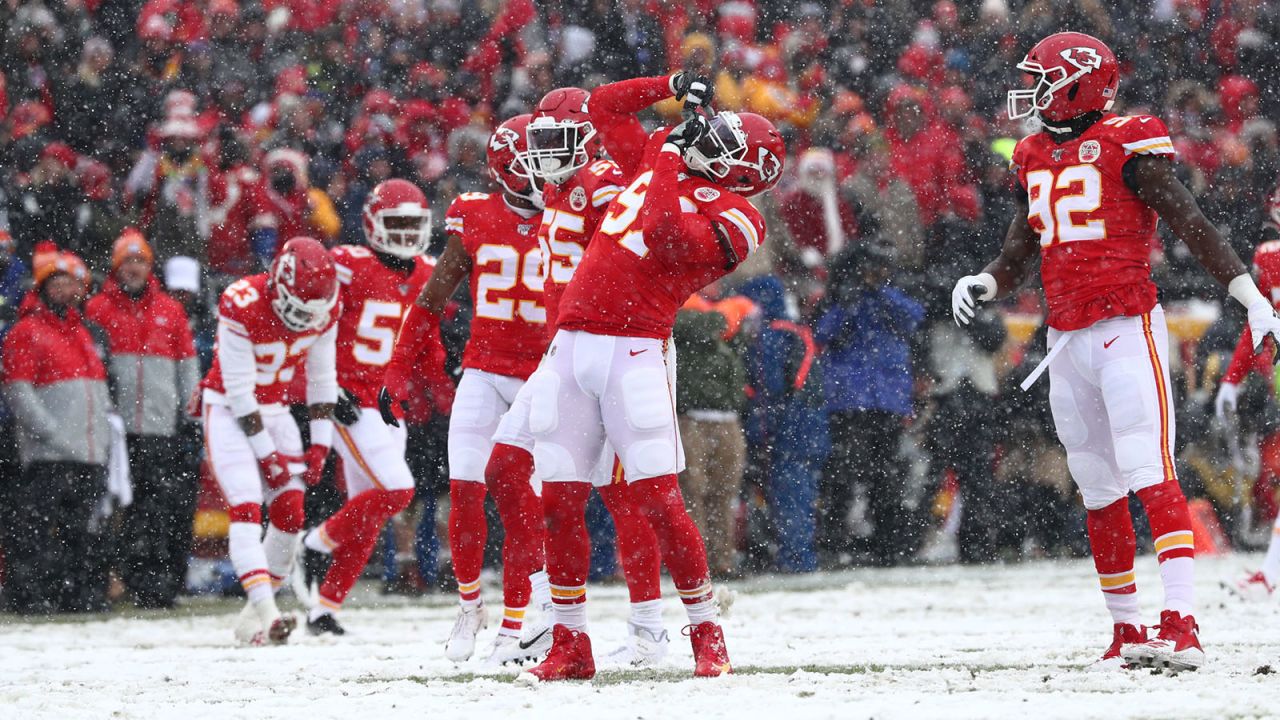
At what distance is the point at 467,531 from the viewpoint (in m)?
8.34

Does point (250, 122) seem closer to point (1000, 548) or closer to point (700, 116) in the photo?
point (1000, 548)

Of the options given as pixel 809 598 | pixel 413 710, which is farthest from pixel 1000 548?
pixel 413 710

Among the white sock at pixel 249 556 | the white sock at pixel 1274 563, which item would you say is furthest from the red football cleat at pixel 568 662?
the white sock at pixel 1274 563

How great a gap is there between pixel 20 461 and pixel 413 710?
22.3 ft

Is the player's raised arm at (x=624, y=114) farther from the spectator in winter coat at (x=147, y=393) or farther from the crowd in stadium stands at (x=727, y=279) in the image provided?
the spectator in winter coat at (x=147, y=393)

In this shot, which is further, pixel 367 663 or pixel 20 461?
pixel 20 461

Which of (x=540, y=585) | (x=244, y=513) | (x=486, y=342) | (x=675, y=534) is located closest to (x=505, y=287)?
(x=486, y=342)

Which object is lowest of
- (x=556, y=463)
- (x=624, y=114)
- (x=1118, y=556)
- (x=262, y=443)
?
(x=1118, y=556)

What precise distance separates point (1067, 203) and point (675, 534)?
6.59 feet

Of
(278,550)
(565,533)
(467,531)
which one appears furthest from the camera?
(278,550)

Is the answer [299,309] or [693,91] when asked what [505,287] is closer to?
[299,309]

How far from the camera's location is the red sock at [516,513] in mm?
7922

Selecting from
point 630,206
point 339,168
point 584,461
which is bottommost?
point 584,461

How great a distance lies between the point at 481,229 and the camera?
27.4 feet
